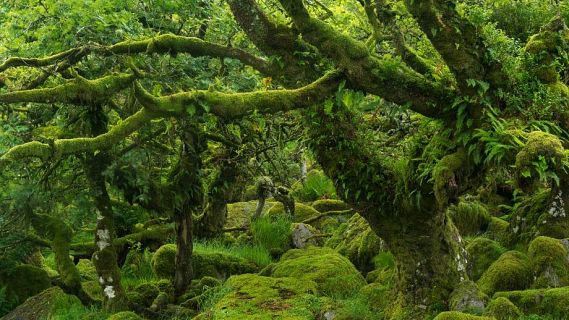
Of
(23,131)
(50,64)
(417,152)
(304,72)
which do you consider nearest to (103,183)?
(23,131)

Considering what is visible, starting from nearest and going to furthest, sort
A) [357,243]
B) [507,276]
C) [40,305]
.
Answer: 1. [507,276]
2. [40,305]
3. [357,243]

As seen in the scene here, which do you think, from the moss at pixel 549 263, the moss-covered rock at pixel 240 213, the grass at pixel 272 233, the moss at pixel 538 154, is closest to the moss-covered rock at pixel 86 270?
the moss-covered rock at pixel 240 213

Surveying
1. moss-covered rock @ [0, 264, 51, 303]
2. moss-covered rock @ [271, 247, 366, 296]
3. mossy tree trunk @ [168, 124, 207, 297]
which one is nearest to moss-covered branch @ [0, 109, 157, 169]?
mossy tree trunk @ [168, 124, 207, 297]

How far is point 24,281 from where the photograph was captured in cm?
1395

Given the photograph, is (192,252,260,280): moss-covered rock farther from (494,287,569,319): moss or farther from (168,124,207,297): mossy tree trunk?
(494,287,569,319): moss

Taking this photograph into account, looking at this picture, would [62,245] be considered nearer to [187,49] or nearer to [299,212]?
[187,49]

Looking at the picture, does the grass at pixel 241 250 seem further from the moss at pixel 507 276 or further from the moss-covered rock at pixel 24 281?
the moss at pixel 507 276

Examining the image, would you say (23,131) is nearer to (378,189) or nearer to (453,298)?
(378,189)

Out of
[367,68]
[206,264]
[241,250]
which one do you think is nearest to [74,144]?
[367,68]

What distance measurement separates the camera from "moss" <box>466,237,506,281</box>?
35.2ft

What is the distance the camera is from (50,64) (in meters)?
9.55

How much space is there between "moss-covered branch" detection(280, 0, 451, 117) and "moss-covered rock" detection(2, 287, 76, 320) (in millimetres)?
7879

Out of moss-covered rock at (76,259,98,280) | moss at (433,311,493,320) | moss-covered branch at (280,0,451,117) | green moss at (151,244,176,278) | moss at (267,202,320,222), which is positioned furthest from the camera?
moss at (267,202,320,222)

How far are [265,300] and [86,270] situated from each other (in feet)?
25.2
